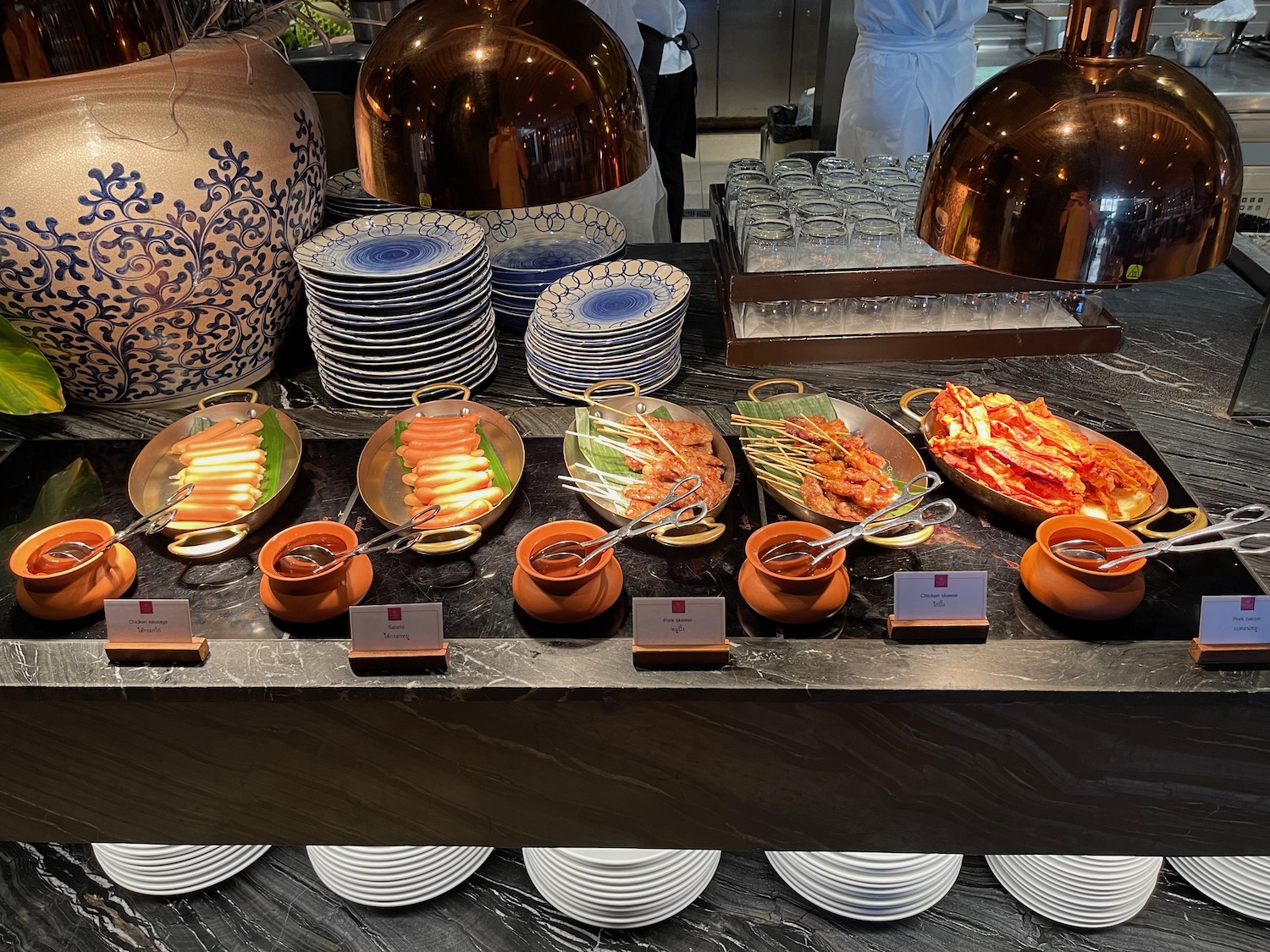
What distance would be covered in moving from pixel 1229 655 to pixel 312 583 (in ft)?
4.07

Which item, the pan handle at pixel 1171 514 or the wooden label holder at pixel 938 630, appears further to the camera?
the pan handle at pixel 1171 514

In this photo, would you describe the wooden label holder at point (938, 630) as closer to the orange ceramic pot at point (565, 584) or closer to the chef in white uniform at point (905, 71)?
the orange ceramic pot at point (565, 584)

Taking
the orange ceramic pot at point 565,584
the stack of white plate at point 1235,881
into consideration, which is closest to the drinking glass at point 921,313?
the orange ceramic pot at point 565,584

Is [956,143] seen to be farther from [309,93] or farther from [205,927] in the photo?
[205,927]

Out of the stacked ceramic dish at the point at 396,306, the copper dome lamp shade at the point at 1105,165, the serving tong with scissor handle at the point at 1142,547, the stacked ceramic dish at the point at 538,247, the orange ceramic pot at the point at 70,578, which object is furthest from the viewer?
the stacked ceramic dish at the point at 538,247

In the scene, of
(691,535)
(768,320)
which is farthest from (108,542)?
(768,320)

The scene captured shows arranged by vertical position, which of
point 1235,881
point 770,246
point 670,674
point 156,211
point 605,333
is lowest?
point 1235,881

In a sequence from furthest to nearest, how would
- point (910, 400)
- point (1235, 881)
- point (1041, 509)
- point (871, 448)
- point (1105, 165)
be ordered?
point (910, 400) → point (871, 448) → point (1235, 881) → point (1041, 509) → point (1105, 165)

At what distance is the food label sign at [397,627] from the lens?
49.9 inches

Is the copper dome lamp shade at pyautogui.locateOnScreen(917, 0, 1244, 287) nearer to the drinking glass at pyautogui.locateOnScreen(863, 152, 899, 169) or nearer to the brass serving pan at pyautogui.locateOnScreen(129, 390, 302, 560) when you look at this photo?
the brass serving pan at pyautogui.locateOnScreen(129, 390, 302, 560)

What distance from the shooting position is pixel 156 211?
5.19 ft

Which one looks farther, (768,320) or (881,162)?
(881,162)

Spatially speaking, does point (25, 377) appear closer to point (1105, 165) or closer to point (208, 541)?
point (208, 541)

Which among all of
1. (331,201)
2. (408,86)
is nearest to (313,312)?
(331,201)
